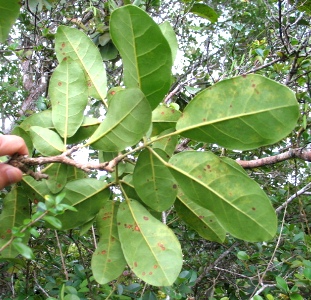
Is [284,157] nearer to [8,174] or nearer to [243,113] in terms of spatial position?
[243,113]

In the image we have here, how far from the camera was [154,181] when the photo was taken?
688 mm

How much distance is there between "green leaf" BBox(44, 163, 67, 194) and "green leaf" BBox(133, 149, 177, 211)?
0.15 metres

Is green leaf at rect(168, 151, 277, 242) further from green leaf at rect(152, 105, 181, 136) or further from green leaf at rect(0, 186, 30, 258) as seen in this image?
green leaf at rect(0, 186, 30, 258)

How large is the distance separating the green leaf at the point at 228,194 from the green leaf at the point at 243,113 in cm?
4

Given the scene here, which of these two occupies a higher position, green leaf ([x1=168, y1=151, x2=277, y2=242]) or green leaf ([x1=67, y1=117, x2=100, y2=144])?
green leaf ([x1=67, y1=117, x2=100, y2=144])

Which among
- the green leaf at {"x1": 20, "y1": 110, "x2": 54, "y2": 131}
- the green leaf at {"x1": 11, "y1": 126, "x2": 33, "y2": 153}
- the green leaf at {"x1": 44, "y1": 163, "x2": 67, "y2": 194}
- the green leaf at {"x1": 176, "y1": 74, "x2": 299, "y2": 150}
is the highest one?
→ the green leaf at {"x1": 176, "y1": 74, "x2": 299, "y2": 150}

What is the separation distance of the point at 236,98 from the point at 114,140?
0.72 feet

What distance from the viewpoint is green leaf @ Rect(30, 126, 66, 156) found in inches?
26.5

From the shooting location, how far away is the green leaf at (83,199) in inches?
28.9

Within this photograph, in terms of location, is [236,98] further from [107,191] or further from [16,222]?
[16,222]

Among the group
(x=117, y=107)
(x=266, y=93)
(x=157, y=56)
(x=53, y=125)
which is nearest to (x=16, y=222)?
(x=53, y=125)

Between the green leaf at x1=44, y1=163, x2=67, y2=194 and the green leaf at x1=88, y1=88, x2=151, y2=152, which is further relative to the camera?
the green leaf at x1=44, y1=163, x2=67, y2=194

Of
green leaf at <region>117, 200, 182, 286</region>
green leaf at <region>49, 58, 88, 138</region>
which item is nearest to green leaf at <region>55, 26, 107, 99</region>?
green leaf at <region>49, 58, 88, 138</region>

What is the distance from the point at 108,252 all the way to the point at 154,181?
0.20 metres
